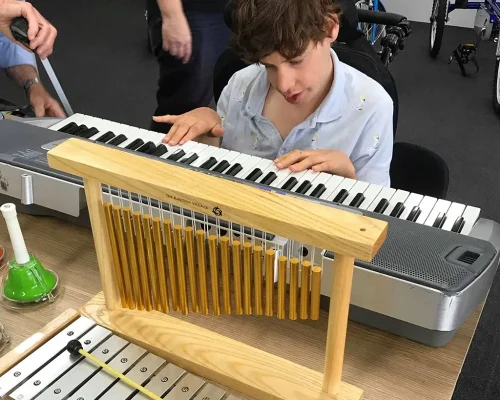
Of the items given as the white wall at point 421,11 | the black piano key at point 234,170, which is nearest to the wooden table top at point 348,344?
the black piano key at point 234,170

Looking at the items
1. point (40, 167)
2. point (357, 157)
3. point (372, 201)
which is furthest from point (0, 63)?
point (372, 201)

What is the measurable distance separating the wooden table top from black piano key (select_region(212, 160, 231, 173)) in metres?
0.34

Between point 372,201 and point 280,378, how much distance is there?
0.44 meters

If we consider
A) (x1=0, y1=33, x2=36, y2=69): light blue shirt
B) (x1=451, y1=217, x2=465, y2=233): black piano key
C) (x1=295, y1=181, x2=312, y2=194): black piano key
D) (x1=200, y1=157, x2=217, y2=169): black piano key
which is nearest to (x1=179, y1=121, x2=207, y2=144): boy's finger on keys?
(x1=200, y1=157, x2=217, y2=169): black piano key

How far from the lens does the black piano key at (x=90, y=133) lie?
1.39 meters

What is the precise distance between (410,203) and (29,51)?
1.39m

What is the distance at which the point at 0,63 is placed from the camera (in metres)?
1.94

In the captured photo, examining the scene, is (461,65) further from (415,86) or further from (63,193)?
(63,193)

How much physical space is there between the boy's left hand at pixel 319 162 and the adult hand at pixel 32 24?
635 mm

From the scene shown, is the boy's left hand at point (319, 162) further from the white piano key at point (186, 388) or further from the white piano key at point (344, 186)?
the white piano key at point (186, 388)

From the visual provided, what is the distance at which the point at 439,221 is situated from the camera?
3.54ft

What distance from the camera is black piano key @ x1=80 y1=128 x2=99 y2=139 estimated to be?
1387 millimetres

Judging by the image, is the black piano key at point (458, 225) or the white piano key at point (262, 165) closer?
the black piano key at point (458, 225)

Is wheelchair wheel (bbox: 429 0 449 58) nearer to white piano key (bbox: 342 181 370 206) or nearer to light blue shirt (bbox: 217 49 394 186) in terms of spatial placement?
light blue shirt (bbox: 217 49 394 186)
